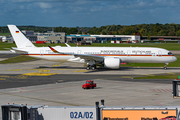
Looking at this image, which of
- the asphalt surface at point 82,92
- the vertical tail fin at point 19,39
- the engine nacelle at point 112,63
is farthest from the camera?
the vertical tail fin at point 19,39

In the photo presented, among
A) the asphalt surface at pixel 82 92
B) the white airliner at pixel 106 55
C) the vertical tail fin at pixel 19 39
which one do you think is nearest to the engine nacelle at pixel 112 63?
the white airliner at pixel 106 55

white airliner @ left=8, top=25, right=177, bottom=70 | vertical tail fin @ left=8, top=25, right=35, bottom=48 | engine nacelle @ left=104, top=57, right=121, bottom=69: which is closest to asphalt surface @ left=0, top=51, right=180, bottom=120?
engine nacelle @ left=104, top=57, right=121, bottom=69

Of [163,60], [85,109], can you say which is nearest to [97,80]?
[163,60]

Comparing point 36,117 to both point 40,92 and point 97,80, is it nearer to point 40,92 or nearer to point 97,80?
point 40,92

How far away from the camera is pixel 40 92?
31.8m

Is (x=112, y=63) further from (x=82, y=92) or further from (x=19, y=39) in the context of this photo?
(x=19, y=39)

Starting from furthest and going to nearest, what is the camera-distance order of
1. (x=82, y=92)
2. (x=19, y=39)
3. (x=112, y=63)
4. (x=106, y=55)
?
1. (x=19, y=39)
2. (x=106, y=55)
3. (x=112, y=63)
4. (x=82, y=92)

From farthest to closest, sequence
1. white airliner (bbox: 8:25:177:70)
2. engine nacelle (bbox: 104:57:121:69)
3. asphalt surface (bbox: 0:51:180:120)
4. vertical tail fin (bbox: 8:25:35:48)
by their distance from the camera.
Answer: vertical tail fin (bbox: 8:25:35:48), white airliner (bbox: 8:25:177:70), engine nacelle (bbox: 104:57:121:69), asphalt surface (bbox: 0:51:180:120)

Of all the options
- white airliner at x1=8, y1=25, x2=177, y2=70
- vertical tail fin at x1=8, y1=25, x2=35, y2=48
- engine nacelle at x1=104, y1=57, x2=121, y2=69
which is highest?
vertical tail fin at x1=8, y1=25, x2=35, y2=48

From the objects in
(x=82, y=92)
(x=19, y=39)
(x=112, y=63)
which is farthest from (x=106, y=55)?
(x=82, y=92)

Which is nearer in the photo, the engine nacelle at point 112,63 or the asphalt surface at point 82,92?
the asphalt surface at point 82,92

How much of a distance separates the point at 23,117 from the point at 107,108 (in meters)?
4.47

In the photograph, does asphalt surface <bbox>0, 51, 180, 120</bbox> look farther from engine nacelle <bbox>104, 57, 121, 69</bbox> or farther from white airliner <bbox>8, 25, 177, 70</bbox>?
white airliner <bbox>8, 25, 177, 70</bbox>

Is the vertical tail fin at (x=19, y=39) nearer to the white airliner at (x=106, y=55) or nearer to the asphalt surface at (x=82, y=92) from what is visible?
the white airliner at (x=106, y=55)
